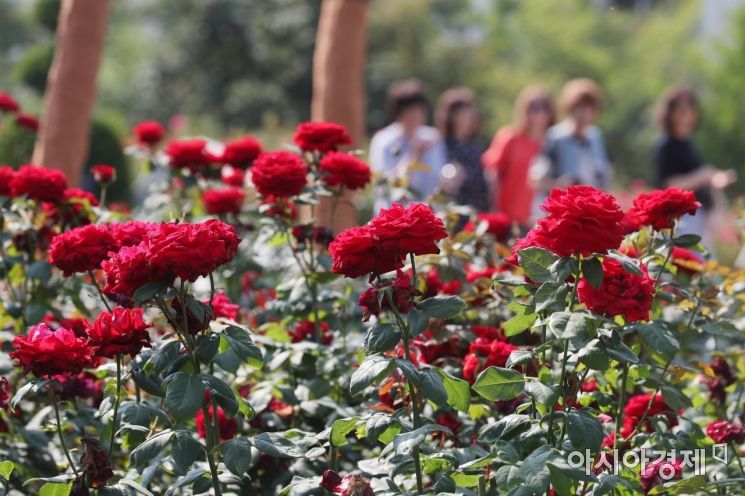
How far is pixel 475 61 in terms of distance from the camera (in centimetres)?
2561

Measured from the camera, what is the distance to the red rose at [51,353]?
1998 millimetres

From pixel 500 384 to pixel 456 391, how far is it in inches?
4.4

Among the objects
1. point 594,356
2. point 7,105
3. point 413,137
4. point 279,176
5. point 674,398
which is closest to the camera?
point 594,356

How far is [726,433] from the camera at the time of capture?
237cm

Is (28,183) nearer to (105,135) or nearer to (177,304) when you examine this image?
(177,304)

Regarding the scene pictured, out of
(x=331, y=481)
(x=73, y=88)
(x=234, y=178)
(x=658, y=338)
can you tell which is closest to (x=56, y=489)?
(x=331, y=481)

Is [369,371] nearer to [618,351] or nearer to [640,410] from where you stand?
[618,351]

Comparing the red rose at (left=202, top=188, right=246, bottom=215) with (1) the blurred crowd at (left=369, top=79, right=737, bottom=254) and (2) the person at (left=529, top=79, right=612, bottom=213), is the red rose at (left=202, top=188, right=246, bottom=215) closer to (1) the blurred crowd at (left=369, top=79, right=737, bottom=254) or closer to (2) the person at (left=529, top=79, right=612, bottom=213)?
(1) the blurred crowd at (left=369, top=79, right=737, bottom=254)

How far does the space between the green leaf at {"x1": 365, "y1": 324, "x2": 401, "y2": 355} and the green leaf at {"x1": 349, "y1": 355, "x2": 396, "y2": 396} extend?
0.01 metres

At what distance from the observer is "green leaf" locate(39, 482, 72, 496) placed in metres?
2.04

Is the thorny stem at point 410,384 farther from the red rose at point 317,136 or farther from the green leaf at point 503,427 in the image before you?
the red rose at point 317,136

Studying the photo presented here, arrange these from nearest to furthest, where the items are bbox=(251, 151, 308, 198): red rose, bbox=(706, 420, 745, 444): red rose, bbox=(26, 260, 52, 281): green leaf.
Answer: bbox=(706, 420, 745, 444): red rose
bbox=(251, 151, 308, 198): red rose
bbox=(26, 260, 52, 281): green leaf

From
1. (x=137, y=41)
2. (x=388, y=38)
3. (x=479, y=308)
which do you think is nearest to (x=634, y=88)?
(x=388, y=38)

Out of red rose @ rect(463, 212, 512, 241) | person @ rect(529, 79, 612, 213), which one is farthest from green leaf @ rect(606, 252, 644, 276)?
person @ rect(529, 79, 612, 213)
